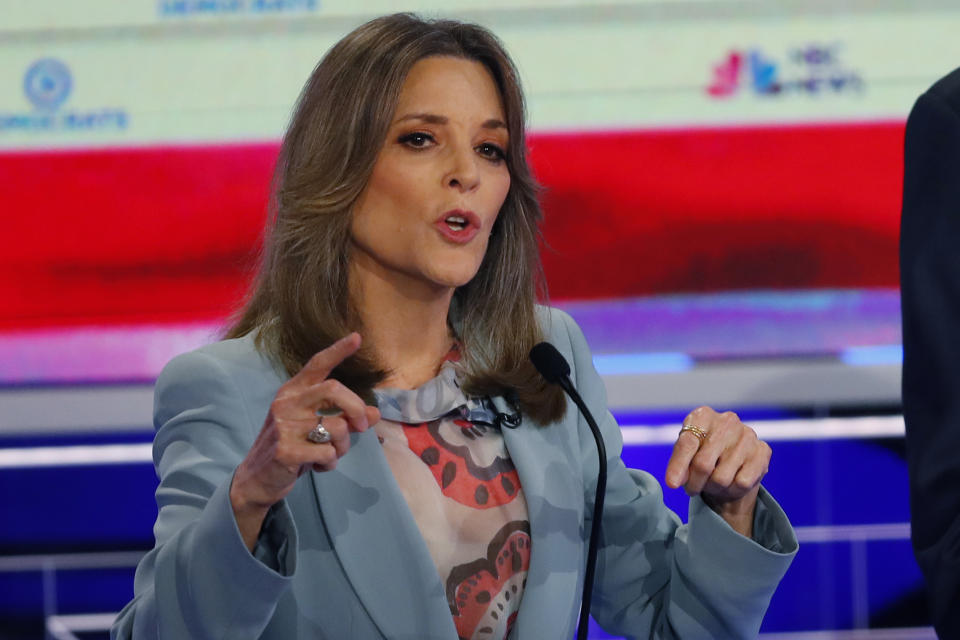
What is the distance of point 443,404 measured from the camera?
165 centimetres

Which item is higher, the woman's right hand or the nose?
the nose

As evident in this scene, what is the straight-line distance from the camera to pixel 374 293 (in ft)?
5.54

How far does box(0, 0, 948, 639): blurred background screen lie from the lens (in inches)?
101

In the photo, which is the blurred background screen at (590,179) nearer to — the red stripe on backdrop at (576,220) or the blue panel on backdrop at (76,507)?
the red stripe on backdrop at (576,220)

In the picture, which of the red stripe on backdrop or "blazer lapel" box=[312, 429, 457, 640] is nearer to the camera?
"blazer lapel" box=[312, 429, 457, 640]

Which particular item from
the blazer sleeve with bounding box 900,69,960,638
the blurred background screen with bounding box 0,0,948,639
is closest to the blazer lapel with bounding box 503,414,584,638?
the blazer sleeve with bounding box 900,69,960,638

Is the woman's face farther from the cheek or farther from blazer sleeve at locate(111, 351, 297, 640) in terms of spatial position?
blazer sleeve at locate(111, 351, 297, 640)

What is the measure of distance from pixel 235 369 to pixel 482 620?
1.54 feet

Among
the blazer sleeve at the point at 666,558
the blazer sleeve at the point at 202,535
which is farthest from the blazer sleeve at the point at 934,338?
the blazer sleeve at the point at 202,535

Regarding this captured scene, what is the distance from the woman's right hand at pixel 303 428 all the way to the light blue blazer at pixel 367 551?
7 cm

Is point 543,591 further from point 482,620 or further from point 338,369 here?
point 338,369

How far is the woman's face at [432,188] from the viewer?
5.32 feet

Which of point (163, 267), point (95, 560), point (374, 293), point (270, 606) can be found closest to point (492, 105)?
point (374, 293)

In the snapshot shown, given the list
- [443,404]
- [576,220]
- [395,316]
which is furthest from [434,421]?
[576,220]
